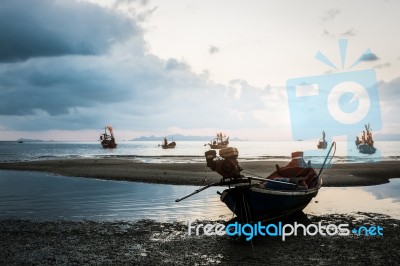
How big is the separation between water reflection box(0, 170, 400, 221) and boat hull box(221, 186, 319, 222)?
9.22ft

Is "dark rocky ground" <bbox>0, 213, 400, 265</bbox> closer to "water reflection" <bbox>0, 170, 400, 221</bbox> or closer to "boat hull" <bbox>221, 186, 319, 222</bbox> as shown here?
"boat hull" <bbox>221, 186, 319, 222</bbox>

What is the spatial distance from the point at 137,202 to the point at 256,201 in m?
9.80

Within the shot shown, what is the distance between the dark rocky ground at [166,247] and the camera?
36.7 feet

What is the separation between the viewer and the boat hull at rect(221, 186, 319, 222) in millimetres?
14141

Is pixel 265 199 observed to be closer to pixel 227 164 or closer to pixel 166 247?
pixel 227 164

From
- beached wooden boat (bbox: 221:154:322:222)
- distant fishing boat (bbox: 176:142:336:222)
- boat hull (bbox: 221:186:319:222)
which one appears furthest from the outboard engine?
boat hull (bbox: 221:186:319:222)

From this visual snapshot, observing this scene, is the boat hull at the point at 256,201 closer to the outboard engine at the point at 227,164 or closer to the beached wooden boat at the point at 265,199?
the beached wooden boat at the point at 265,199

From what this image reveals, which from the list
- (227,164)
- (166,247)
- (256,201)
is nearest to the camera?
(166,247)

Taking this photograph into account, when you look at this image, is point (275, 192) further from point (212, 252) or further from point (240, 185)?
point (212, 252)

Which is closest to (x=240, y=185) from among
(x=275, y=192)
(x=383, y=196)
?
(x=275, y=192)

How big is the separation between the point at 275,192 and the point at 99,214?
896cm

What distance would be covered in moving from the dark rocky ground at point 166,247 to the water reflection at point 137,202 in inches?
96.9

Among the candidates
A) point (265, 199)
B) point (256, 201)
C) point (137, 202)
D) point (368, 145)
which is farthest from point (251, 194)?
point (368, 145)

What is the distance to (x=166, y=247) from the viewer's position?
41.3 feet
